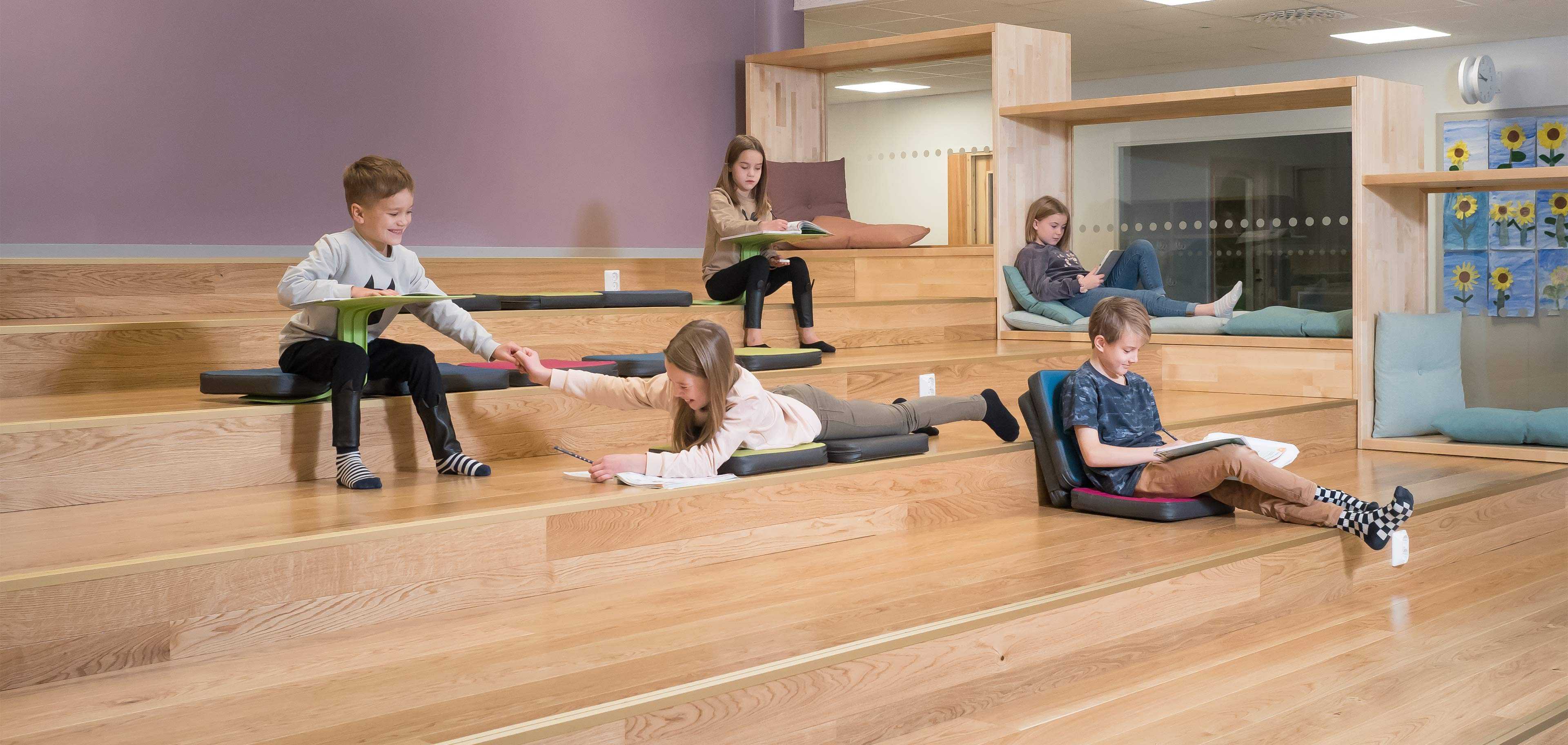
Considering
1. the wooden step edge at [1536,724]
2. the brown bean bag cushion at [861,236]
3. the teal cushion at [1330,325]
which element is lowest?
the wooden step edge at [1536,724]

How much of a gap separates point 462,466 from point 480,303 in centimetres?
110

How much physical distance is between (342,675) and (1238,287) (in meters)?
4.36

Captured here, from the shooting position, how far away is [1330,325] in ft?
16.7

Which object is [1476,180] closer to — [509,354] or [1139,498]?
[1139,498]

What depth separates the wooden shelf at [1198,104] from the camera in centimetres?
500

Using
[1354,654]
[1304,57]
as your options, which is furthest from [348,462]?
[1304,57]

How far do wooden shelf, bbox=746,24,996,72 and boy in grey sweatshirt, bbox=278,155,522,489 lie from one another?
11.2 feet

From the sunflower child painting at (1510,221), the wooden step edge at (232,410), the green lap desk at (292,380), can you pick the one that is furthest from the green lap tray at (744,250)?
the sunflower child painting at (1510,221)

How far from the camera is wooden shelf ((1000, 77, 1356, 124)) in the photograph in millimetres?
5004

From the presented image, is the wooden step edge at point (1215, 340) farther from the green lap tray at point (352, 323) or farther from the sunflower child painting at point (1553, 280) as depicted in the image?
the green lap tray at point (352, 323)

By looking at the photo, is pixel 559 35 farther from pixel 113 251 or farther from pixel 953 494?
pixel 953 494

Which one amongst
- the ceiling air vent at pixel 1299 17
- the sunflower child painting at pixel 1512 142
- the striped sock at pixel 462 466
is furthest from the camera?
the sunflower child painting at pixel 1512 142

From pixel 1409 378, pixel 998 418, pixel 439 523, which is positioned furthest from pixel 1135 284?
pixel 439 523

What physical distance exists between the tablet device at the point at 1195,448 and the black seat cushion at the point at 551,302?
1.91m
